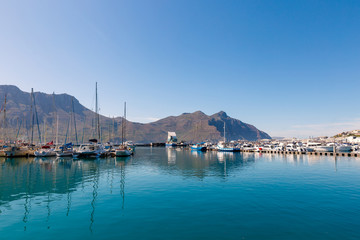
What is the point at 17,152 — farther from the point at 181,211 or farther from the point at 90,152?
the point at 181,211

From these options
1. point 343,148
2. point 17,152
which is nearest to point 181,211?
point 17,152

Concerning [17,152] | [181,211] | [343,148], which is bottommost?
[343,148]

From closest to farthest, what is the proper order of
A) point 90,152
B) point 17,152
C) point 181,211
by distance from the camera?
point 181,211
point 17,152
point 90,152

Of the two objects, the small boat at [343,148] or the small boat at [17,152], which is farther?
the small boat at [343,148]

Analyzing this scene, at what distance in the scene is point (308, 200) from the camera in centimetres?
2123

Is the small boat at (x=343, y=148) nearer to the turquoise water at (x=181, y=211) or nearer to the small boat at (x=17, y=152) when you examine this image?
the turquoise water at (x=181, y=211)

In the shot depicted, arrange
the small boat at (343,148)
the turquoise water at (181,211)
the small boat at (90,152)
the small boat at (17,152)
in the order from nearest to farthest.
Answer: the turquoise water at (181,211)
the small boat at (17,152)
the small boat at (90,152)
the small boat at (343,148)

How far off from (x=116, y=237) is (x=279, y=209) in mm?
15135

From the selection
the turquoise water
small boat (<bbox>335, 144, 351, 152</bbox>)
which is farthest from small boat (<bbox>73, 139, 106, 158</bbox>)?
small boat (<bbox>335, 144, 351, 152</bbox>)

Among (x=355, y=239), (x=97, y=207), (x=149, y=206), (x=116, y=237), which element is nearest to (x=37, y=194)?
(x=97, y=207)

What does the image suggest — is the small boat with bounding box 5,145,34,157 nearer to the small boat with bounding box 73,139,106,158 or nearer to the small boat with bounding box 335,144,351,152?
the small boat with bounding box 73,139,106,158

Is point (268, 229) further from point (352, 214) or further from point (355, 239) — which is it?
point (352, 214)

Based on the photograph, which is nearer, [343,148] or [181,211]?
[181,211]

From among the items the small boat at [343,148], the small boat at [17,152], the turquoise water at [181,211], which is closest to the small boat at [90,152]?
the small boat at [17,152]
